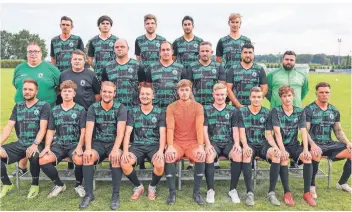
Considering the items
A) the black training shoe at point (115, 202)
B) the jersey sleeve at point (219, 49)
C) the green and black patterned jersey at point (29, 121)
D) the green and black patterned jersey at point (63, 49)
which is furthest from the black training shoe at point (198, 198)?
the green and black patterned jersey at point (63, 49)

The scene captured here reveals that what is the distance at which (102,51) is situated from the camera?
6.72 meters

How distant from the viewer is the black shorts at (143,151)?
17.6 feet

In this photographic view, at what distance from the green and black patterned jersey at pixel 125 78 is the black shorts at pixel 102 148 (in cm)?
78

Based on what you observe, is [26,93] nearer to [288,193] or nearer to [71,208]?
[71,208]

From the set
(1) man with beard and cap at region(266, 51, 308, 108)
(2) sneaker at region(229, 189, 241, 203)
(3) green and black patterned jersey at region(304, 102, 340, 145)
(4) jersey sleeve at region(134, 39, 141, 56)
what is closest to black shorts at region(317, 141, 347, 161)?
(3) green and black patterned jersey at region(304, 102, 340, 145)

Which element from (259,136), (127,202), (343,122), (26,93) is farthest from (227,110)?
(343,122)

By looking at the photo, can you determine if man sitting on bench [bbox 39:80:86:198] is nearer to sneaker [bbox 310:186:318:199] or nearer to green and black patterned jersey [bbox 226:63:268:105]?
green and black patterned jersey [bbox 226:63:268:105]

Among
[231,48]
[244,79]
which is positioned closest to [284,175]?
[244,79]

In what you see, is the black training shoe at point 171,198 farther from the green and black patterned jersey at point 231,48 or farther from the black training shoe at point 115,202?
the green and black patterned jersey at point 231,48

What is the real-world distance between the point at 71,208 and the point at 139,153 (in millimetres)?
1209

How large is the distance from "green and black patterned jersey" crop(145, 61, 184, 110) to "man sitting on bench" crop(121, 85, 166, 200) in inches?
17.0

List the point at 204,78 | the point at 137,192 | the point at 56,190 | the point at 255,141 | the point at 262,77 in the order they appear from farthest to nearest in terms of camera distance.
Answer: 1. the point at 262,77
2. the point at 204,78
3. the point at 255,141
4. the point at 56,190
5. the point at 137,192

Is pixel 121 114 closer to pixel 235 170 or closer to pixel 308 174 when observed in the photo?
pixel 235 170

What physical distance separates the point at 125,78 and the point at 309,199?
3.37m
